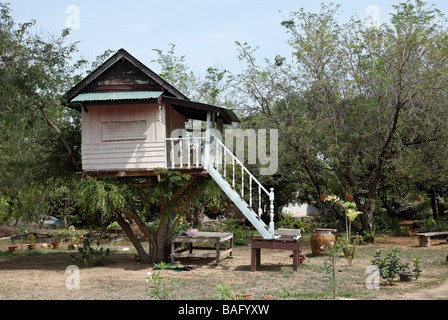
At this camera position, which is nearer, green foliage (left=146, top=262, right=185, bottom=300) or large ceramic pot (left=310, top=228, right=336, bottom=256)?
green foliage (left=146, top=262, right=185, bottom=300)

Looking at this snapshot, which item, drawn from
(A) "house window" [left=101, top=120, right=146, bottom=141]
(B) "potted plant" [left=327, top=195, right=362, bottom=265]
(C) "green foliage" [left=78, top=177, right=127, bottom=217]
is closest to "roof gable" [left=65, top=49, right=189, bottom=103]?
(A) "house window" [left=101, top=120, right=146, bottom=141]

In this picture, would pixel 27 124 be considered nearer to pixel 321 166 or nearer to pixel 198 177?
pixel 198 177

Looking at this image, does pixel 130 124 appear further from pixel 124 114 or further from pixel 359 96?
pixel 359 96

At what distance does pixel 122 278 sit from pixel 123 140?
4.05m

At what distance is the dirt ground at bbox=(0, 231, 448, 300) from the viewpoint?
9.43m

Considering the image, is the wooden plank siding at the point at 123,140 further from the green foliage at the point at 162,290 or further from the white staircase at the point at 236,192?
the green foliage at the point at 162,290

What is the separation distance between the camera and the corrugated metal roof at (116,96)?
1306 centimetres

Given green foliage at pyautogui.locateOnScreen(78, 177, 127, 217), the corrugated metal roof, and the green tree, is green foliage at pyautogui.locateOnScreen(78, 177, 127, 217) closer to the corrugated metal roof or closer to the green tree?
the corrugated metal roof

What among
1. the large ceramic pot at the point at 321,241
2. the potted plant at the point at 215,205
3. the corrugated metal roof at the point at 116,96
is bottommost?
the large ceramic pot at the point at 321,241

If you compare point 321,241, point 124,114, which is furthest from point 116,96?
point 321,241

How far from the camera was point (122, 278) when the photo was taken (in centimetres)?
1173

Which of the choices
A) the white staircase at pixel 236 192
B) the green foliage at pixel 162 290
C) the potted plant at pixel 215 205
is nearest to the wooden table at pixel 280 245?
the white staircase at pixel 236 192
